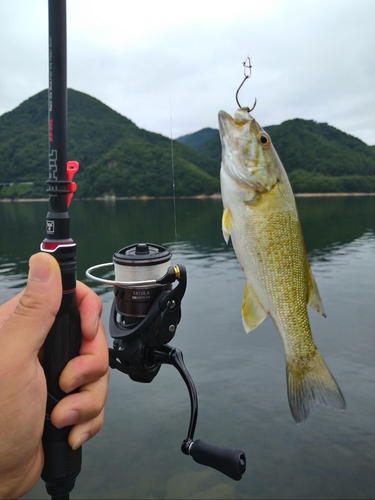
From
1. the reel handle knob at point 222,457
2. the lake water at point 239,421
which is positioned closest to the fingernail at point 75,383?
the reel handle knob at point 222,457

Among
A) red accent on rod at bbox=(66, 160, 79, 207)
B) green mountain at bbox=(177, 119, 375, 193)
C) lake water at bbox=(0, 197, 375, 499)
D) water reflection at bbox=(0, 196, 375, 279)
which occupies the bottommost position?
lake water at bbox=(0, 197, 375, 499)

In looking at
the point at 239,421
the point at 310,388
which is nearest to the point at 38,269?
the point at 310,388

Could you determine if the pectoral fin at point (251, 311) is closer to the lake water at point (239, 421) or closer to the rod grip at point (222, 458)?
the rod grip at point (222, 458)

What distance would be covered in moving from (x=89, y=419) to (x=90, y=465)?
5.85 metres

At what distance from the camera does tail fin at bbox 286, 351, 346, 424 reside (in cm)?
155

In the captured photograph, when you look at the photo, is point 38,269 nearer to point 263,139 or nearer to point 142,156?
point 263,139

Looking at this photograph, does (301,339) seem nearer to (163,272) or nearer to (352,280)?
(163,272)

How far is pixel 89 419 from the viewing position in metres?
1.65

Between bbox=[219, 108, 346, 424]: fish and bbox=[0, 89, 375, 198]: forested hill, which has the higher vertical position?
bbox=[0, 89, 375, 198]: forested hill

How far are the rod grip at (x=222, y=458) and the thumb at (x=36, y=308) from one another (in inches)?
30.1

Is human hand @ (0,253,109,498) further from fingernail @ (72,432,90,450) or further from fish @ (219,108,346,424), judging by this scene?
fish @ (219,108,346,424)

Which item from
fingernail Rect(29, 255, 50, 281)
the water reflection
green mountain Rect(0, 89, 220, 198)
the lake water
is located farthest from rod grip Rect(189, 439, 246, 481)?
green mountain Rect(0, 89, 220, 198)

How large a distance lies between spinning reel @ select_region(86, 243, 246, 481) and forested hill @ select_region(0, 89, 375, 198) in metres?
0.51

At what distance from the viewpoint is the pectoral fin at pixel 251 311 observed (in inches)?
57.8
